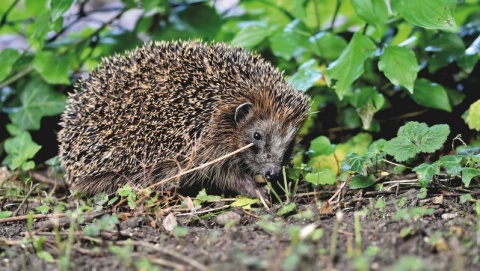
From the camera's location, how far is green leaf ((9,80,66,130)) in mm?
6836

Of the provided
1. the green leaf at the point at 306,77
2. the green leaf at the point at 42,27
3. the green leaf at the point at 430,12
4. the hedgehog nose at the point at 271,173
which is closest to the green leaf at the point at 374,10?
the green leaf at the point at 430,12

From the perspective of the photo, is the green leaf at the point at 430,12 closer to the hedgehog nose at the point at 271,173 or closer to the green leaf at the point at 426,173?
the green leaf at the point at 426,173

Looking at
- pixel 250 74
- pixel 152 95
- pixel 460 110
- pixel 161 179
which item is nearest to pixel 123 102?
pixel 152 95

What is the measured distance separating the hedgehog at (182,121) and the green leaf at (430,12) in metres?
1.17

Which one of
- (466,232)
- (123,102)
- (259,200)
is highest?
(123,102)

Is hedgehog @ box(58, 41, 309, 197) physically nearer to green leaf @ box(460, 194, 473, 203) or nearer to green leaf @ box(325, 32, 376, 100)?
green leaf @ box(325, 32, 376, 100)

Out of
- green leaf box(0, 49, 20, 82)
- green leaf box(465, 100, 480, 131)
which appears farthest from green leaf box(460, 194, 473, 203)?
green leaf box(0, 49, 20, 82)

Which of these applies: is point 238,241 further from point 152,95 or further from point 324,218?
→ point 152,95

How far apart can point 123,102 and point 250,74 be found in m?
1.12

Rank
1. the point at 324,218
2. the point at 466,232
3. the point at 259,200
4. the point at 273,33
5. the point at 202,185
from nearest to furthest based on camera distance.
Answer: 1. the point at 466,232
2. the point at 324,218
3. the point at 259,200
4. the point at 202,185
5. the point at 273,33

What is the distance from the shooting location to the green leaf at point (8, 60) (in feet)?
21.5

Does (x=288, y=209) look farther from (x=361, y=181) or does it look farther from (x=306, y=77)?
(x=306, y=77)

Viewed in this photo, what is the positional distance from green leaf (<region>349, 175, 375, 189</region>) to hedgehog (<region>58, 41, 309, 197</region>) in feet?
2.20

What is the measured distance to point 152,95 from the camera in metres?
5.38
